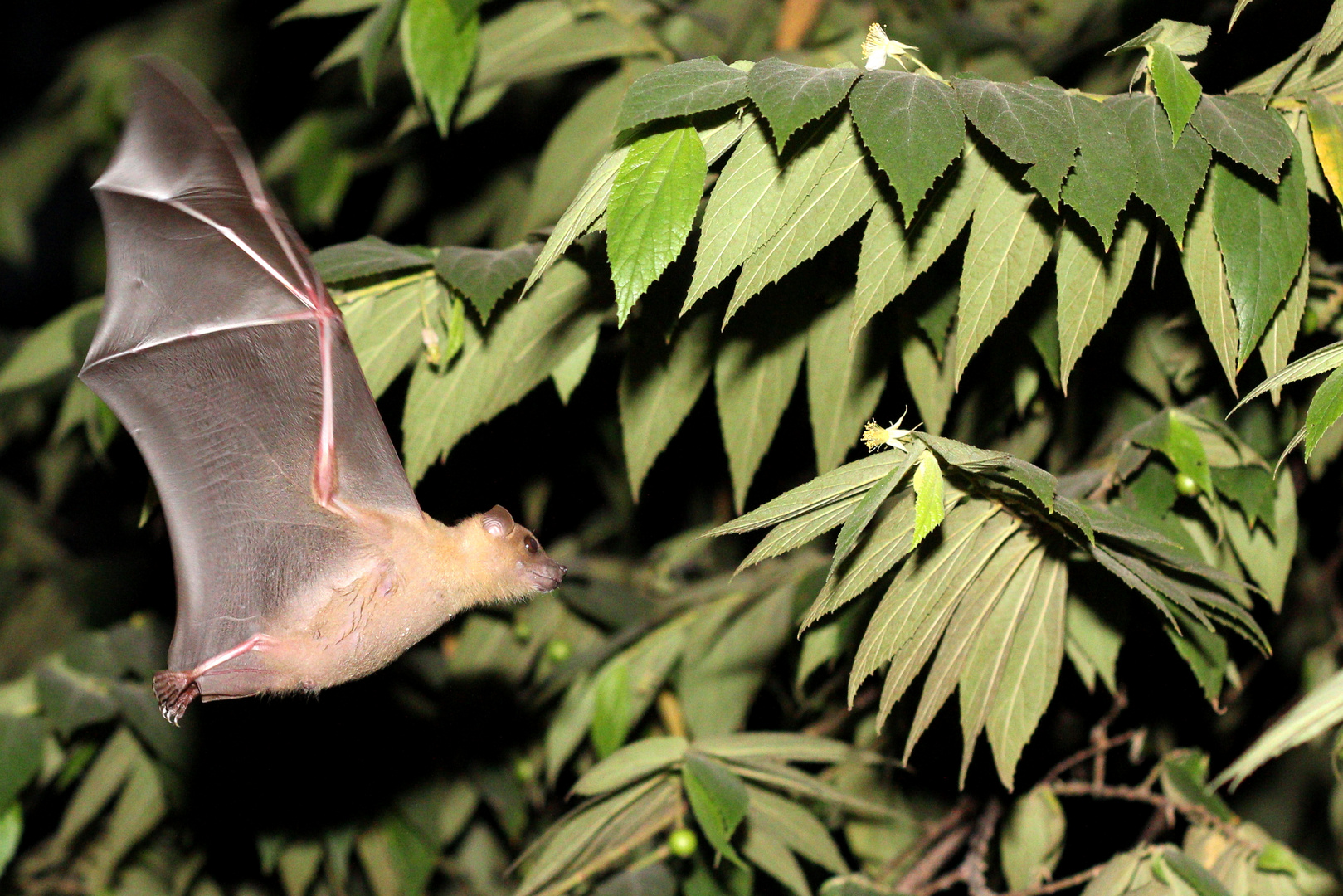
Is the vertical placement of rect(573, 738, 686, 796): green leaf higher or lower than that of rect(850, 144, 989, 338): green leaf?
lower

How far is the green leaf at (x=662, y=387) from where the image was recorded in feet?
6.83

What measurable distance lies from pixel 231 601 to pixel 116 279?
57 cm

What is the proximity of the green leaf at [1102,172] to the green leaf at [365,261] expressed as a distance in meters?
1.04

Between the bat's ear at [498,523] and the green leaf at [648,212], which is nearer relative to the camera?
the green leaf at [648,212]

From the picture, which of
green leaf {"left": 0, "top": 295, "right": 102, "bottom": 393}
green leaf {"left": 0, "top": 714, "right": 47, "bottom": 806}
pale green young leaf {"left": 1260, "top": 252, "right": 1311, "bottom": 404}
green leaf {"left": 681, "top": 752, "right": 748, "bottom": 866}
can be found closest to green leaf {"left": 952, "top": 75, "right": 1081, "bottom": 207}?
pale green young leaf {"left": 1260, "top": 252, "right": 1311, "bottom": 404}

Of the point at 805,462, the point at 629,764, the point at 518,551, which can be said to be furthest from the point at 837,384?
the point at 805,462

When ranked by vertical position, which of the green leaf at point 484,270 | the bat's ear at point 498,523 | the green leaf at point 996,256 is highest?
the green leaf at point 996,256

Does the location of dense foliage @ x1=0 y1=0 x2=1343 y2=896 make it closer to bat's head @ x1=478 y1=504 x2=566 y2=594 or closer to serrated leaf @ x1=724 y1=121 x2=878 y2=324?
serrated leaf @ x1=724 y1=121 x2=878 y2=324

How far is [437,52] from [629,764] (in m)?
1.52

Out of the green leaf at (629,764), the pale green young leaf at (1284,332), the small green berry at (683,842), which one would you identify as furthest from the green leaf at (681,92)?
the small green berry at (683,842)

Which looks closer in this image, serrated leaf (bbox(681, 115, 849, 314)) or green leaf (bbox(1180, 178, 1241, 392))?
serrated leaf (bbox(681, 115, 849, 314))

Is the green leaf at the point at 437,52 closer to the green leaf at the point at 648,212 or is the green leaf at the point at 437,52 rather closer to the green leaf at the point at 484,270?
the green leaf at the point at 484,270

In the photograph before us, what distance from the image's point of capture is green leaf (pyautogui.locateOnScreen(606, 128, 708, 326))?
51.4 inches

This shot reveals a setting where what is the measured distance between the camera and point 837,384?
6.59 ft
